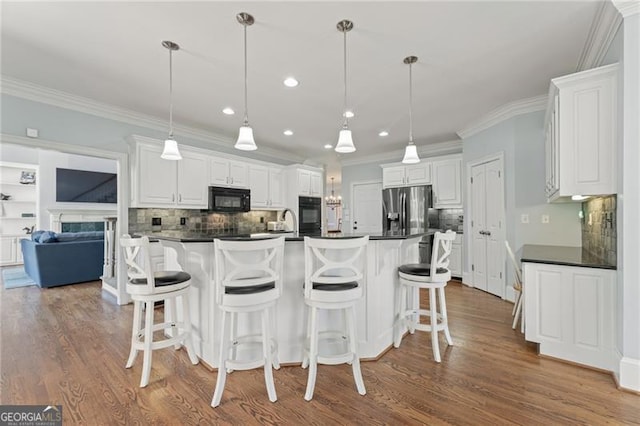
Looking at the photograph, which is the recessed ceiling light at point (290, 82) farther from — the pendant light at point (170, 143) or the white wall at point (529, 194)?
the white wall at point (529, 194)

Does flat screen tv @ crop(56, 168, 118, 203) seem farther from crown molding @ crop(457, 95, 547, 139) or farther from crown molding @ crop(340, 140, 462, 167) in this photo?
crown molding @ crop(457, 95, 547, 139)

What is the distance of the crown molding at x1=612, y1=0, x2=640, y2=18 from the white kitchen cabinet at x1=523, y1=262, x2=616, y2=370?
1.78 meters

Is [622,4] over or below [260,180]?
over

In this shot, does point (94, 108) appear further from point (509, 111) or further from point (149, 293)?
point (509, 111)

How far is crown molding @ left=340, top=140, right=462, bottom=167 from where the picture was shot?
5781mm

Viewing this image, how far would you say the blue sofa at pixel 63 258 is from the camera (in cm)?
480

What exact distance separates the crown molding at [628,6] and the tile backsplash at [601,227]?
128 cm

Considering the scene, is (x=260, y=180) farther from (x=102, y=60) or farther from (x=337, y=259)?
(x=337, y=259)

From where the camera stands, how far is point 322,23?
2.20 metres

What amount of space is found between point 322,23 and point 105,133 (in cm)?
341

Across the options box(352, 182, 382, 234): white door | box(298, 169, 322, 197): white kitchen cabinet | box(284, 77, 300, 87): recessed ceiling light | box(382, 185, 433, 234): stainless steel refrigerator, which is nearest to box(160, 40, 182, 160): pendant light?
box(284, 77, 300, 87): recessed ceiling light

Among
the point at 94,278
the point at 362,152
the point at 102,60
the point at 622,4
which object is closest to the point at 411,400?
the point at 622,4

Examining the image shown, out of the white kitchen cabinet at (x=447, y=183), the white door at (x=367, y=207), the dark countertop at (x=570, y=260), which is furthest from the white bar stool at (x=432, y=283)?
the white door at (x=367, y=207)

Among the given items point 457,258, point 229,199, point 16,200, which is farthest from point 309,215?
point 16,200
